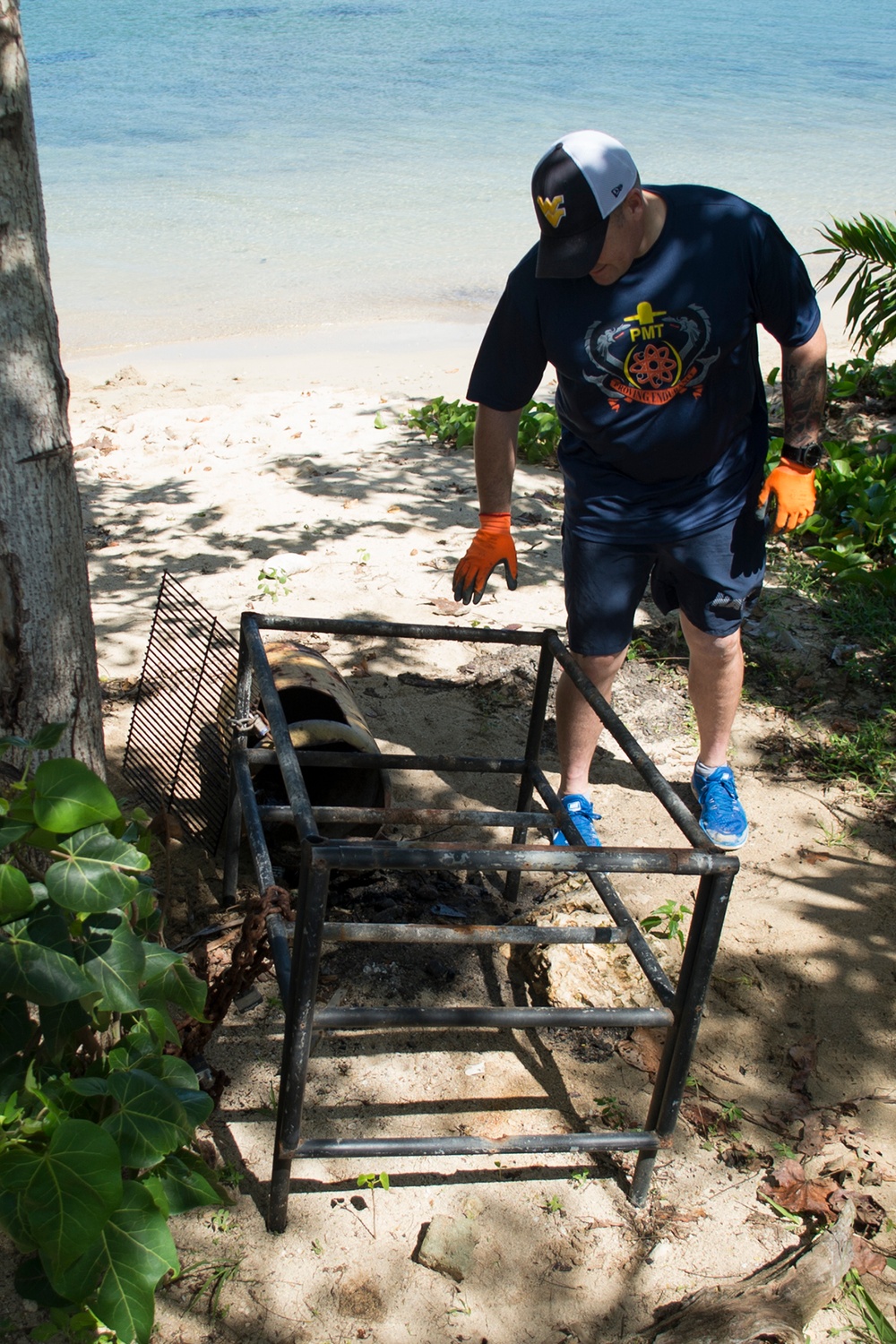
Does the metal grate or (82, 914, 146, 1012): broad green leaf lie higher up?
(82, 914, 146, 1012): broad green leaf

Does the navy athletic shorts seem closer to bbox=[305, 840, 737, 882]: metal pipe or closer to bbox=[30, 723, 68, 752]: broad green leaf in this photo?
bbox=[305, 840, 737, 882]: metal pipe

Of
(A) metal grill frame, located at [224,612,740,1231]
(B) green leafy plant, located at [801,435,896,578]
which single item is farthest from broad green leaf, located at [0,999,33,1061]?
(B) green leafy plant, located at [801,435,896,578]

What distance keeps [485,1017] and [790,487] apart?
6.33 feet

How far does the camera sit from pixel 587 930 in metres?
2.16

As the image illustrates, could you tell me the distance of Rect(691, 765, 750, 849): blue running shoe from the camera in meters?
3.32

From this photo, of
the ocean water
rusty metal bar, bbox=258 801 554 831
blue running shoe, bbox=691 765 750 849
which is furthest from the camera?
the ocean water

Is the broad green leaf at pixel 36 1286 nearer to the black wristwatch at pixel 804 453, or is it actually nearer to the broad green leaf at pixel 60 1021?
the broad green leaf at pixel 60 1021

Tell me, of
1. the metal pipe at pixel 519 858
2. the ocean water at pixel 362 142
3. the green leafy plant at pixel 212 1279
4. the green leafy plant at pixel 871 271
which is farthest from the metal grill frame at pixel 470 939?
the ocean water at pixel 362 142

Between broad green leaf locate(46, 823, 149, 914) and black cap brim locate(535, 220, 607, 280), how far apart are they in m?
1.77

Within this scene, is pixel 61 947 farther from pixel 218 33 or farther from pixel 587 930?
pixel 218 33

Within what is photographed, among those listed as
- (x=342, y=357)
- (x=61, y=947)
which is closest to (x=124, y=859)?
(x=61, y=947)

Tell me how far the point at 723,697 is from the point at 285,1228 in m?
1.94

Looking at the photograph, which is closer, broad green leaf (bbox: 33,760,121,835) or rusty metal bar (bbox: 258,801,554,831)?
broad green leaf (bbox: 33,760,121,835)

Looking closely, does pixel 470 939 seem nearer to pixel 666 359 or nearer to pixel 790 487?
pixel 666 359
